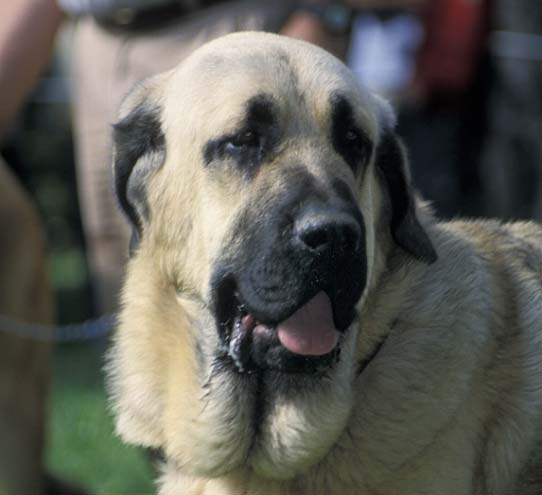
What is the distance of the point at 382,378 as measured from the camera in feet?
11.1

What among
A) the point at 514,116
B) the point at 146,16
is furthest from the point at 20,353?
the point at 514,116

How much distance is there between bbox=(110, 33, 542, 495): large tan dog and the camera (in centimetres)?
321

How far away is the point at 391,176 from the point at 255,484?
0.88m

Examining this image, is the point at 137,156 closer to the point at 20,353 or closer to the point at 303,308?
the point at 303,308

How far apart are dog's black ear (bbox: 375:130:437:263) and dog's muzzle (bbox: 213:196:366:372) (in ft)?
0.94

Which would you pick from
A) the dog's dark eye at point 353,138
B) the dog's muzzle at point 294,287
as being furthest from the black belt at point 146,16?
the dog's muzzle at point 294,287

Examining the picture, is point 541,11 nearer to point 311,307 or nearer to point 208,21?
point 208,21

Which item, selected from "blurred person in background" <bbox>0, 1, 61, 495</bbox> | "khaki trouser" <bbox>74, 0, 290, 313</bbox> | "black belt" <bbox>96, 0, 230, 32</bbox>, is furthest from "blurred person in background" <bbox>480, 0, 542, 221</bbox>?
"blurred person in background" <bbox>0, 1, 61, 495</bbox>

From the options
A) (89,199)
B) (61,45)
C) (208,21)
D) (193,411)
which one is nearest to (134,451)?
(89,199)

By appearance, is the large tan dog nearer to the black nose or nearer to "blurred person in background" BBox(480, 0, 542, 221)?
the black nose

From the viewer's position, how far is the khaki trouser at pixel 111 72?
16.9 feet

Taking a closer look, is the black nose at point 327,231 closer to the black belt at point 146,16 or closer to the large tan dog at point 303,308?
the large tan dog at point 303,308

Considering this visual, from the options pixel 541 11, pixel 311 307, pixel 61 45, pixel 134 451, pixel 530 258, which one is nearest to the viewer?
pixel 311 307

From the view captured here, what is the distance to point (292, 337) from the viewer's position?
320 cm
